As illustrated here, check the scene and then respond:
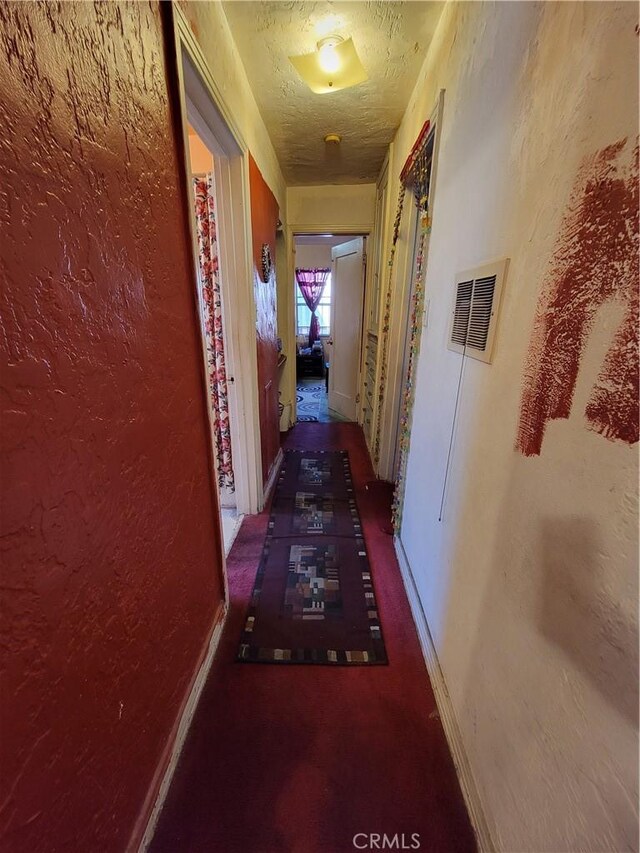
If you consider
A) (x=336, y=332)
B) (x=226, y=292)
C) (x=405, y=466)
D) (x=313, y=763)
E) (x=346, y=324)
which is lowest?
(x=313, y=763)

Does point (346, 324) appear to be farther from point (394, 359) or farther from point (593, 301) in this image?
point (593, 301)

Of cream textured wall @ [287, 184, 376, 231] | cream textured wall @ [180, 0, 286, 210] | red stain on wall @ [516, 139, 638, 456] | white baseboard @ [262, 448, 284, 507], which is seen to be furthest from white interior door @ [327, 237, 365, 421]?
red stain on wall @ [516, 139, 638, 456]

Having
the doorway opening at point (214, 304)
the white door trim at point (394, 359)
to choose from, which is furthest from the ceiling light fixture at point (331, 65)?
the white door trim at point (394, 359)

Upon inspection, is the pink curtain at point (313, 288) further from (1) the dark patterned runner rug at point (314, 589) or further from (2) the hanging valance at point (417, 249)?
(1) the dark patterned runner rug at point (314, 589)

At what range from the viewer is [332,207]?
3.20m

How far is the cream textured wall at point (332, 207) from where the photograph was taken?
3162mm

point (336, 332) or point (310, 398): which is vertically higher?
point (336, 332)

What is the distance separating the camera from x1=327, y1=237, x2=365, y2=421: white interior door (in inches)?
144

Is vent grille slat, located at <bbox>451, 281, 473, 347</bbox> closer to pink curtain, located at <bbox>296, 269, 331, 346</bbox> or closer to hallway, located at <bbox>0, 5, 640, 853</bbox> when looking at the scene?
hallway, located at <bbox>0, 5, 640, 853</bbox>

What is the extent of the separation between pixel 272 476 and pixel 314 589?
114 centimetres

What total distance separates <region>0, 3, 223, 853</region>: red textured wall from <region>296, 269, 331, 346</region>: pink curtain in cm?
602

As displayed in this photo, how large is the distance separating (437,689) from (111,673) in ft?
3.50

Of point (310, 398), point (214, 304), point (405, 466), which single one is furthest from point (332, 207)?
point (405, 466)

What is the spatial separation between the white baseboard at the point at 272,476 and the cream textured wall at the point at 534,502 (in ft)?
4.80
